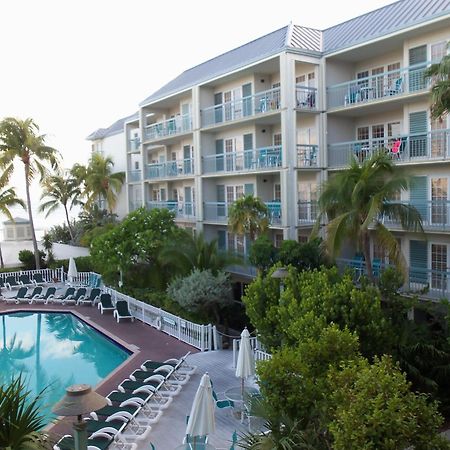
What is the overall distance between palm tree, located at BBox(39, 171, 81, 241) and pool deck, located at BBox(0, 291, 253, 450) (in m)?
15.2

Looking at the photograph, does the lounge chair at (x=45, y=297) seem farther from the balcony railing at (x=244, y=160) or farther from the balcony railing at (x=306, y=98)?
the balcony railing at (x=306, y=98)

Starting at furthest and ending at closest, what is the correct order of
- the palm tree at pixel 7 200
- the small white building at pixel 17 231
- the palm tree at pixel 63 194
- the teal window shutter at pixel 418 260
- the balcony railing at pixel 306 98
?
the small white building at pixel 17 231, the palm tree at pixel 63 194, the palm tree at pixel 7 200, the balcony railing at pixel 306 98, the teal window shutter at pixel 418 260

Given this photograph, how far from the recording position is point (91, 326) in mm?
22766

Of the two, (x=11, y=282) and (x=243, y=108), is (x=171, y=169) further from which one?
(x=11, y=282)

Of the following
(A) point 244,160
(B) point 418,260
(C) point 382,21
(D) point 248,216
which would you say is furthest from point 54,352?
(C) point 382,21

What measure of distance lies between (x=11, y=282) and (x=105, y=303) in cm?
865

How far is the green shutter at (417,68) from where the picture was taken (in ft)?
60.4

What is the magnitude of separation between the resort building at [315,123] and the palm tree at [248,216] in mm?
1200

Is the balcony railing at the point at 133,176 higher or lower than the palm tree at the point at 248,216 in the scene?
higher

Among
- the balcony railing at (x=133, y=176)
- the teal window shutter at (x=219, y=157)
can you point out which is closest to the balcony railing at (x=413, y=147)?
the teal window shutter at (x=219, y=157)

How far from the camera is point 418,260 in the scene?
19.7 meters

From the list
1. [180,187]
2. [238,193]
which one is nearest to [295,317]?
[238,193]

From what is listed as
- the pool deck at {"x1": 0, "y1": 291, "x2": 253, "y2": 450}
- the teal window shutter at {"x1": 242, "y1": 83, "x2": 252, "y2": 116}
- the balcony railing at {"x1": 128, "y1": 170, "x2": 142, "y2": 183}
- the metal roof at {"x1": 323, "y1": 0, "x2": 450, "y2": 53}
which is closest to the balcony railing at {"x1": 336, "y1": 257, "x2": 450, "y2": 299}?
the pool deck at {"x1": 0, "y1": 291, "x2": 253, "y2": 450}

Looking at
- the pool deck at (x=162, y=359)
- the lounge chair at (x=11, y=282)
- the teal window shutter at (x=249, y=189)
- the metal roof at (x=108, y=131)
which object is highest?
the metal roof at (x=108, y=131)
